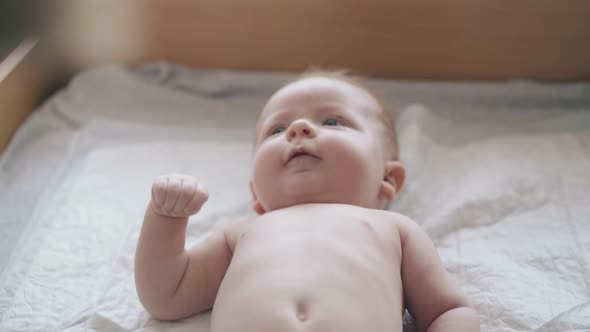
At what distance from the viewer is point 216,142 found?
134 centimetres

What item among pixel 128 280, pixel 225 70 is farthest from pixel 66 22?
pixel 128 280

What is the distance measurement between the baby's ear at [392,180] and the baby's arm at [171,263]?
1.08 ft

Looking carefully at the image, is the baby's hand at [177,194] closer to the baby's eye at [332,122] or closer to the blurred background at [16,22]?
the baby's eye at [332,122]

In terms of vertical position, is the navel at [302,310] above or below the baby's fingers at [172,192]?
below

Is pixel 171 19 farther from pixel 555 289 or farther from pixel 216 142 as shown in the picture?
pixel 555 289

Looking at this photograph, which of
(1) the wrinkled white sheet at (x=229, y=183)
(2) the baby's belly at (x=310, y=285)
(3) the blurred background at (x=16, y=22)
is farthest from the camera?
(3) the blurred background at (x=16, y=22)

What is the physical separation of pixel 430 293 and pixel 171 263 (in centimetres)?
39

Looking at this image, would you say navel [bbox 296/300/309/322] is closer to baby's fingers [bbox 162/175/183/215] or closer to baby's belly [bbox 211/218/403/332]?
baby's belly [bbox 211/218/403/332]

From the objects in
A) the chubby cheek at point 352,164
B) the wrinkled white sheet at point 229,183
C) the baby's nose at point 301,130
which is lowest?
the wrinkled white sheet at point 229,183

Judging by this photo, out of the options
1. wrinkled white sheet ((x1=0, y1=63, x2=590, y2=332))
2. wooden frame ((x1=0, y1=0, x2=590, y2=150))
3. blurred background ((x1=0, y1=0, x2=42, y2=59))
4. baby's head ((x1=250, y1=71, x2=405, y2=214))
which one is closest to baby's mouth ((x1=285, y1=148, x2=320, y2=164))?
baby's head ((x1=250, y1=71, x2=405, y2=214))

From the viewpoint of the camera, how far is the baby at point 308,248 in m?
0.79

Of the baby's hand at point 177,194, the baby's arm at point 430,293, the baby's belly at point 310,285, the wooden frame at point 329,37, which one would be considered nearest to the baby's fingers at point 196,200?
the baby's hand at point 177,194

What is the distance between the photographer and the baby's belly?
0.76 m

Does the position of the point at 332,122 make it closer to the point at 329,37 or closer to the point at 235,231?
the point at 235,231
